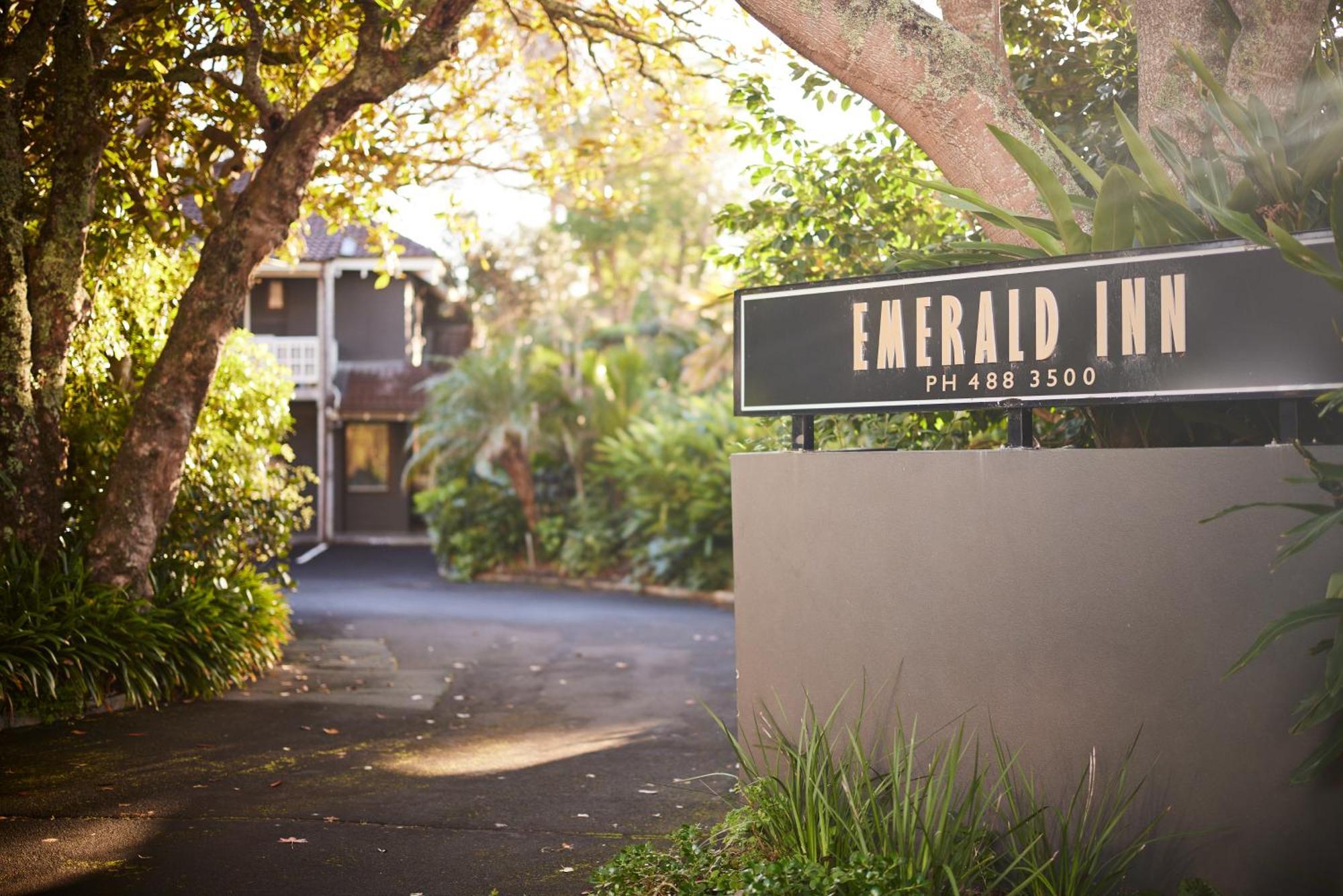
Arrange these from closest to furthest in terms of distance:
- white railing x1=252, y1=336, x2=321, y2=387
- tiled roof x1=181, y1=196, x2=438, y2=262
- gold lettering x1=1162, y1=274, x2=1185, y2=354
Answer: gold lettering x1=1162, y1=274, x2=1185, y2=354, tiled roof x1=181, y1=196, x2=438, y2=262, white railing x1=252, y1=336, x2=321, y2=387

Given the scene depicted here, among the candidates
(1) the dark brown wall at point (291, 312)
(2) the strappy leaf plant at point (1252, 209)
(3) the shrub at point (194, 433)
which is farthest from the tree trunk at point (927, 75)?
(1) the dark brown wall at point (291, 312)

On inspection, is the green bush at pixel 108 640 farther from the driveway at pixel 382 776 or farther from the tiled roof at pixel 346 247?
the tiled roof at pixel 346 247

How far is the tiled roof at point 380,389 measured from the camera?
2695cm

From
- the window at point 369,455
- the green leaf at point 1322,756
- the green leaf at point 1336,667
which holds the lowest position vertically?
the green leaf at point 1322,756

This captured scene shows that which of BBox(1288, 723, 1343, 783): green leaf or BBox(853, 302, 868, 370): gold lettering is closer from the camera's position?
BBox(1288, 723, 1343, 783): green leaf

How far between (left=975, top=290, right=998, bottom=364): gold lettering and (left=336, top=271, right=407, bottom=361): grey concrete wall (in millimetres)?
24433

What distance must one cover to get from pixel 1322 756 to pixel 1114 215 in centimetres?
206

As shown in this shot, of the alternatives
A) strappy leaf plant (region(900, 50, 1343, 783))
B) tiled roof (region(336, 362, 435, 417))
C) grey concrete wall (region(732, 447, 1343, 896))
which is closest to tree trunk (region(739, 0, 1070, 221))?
strappy leaf plant (region(900, 50, 1343, 783))

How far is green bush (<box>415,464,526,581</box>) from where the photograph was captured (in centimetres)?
2077

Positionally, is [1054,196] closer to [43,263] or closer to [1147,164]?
[1147,164]

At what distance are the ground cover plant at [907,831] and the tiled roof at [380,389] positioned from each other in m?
22.8

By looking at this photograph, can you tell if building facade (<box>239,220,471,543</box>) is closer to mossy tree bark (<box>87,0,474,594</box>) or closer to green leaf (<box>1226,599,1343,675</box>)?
mossy tree bark (<box>87,0,474,594</box>)

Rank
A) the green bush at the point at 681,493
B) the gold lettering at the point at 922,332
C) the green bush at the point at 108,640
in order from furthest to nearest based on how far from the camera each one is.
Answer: the green bush at the point at 681,493, the green bush at the point at 108,640, the gold lettering at the point at 922,332

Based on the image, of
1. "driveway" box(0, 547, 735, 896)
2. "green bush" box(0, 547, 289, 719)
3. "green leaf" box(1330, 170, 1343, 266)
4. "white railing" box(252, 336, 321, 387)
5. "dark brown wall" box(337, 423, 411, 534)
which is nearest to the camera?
"green leaf" box(1330, 170, 1343, 266)
